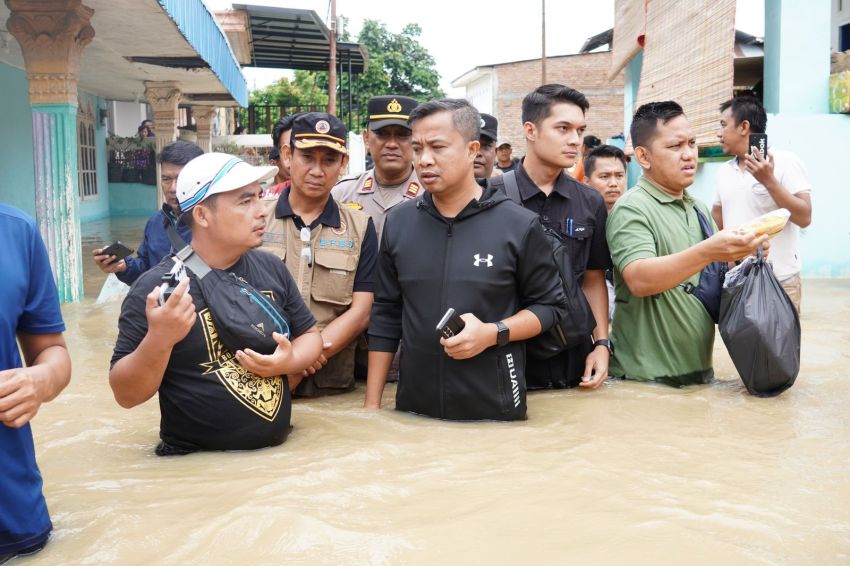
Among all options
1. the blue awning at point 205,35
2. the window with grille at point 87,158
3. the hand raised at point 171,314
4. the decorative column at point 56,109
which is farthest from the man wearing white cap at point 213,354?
the window with grille at point 87,158

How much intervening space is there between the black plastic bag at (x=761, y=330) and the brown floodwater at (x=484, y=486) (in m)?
0.15

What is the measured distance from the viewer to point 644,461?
11.5 feet

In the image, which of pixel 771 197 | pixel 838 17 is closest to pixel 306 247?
pixel 771 197

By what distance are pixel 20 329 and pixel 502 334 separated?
2.06 m

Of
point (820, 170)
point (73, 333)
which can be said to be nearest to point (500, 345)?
point (73, 333)

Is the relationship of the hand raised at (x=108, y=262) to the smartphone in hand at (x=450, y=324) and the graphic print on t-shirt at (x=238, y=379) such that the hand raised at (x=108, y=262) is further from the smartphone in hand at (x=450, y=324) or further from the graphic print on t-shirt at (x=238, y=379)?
the smartphone in hand at (x=450, y=324)

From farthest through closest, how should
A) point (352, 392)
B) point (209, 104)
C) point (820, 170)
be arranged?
point (209, 104) → point (820, 170) → point (352, 392)

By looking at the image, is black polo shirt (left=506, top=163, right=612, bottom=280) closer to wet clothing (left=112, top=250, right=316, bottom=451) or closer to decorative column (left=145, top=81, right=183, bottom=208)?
wet clothing (left=112, top=250, right=316, bottom=451)

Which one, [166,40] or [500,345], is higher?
[166,40]

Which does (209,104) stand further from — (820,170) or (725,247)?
(725,247)

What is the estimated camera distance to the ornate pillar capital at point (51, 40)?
836 cm

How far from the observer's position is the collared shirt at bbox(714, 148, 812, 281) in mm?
5809

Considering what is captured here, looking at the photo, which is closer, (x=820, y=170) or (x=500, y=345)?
(x=500, y=345)

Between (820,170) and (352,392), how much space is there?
25.0 feet
